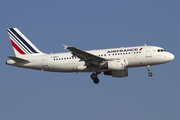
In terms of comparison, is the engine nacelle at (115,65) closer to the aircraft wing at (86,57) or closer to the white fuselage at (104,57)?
the white fuselage at (104,57)

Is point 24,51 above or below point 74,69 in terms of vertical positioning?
above

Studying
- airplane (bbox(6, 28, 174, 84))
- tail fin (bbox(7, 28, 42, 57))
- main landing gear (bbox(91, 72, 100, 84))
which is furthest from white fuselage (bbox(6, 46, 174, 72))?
tail fin (bbox(7, 28, 42, 57))

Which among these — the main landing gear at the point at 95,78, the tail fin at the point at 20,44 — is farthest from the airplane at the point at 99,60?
the tail fin at the point at 20,44

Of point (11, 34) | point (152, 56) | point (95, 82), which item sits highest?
point (11, 34)

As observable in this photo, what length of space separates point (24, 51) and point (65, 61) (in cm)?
812

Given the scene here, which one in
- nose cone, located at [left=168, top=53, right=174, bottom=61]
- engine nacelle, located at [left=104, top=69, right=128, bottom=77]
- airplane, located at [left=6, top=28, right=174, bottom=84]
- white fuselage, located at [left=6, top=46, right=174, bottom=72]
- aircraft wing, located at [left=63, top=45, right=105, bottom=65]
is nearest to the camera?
aircraft wing, located at [left=63, top=45, right=105, bottom=65]

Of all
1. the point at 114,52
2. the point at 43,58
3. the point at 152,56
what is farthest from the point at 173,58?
the point at 43,58

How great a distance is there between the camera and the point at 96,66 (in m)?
51.3

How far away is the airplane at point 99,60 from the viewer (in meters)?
49.7

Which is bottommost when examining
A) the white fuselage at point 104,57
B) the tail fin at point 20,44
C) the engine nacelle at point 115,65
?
the engine nacelle at point 115,65

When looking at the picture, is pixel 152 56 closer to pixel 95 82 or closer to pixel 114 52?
pixel 114 52

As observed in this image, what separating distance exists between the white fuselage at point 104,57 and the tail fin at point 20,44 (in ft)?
8.59

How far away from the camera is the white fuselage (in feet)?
165

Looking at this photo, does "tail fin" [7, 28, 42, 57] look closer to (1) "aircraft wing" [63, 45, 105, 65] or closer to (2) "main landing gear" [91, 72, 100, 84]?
(1) "aircraft wing" [63, 45, 105, 65]
